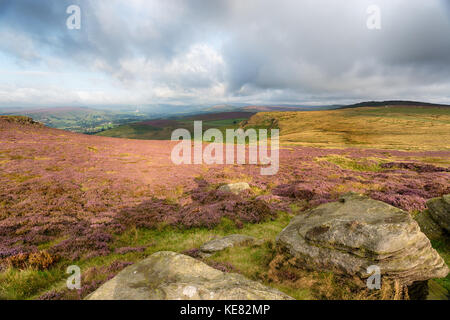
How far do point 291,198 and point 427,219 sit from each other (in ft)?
27.6

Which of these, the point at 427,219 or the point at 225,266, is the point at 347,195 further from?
the point at 225,266

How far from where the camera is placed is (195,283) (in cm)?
450

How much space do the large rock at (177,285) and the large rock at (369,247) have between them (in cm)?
306

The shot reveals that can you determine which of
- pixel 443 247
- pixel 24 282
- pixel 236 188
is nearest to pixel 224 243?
pixel 24 282

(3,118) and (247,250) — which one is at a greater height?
(3,118)

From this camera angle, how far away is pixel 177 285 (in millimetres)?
4309

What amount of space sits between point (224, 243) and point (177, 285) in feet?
15.4

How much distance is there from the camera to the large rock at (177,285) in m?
4.10

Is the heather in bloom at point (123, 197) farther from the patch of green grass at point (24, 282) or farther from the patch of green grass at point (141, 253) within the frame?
the patch of green grass at point (24, 282)

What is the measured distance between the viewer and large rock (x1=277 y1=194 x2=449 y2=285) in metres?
5.95

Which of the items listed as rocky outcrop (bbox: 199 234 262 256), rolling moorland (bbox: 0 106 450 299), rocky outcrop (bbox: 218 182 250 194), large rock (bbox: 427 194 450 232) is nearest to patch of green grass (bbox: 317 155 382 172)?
rolling moorland (bbox: 0 106 450 299)

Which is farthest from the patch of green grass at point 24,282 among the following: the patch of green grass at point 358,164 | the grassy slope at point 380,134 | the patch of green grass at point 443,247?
the grassy slope at point 380,134

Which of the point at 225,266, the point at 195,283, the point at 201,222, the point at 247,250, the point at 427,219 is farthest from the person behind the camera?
the point at 201,222
